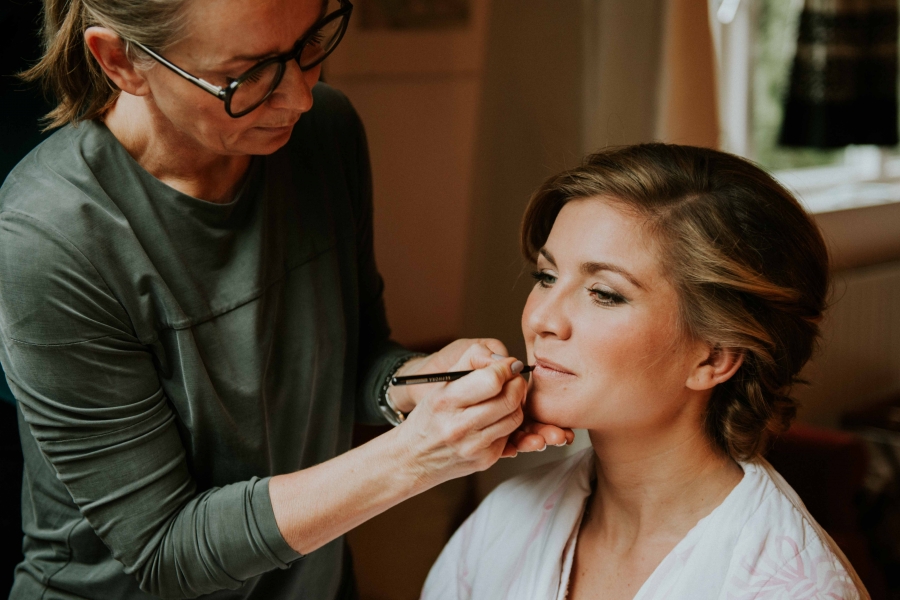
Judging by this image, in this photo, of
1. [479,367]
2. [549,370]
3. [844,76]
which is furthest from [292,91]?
[844,76]

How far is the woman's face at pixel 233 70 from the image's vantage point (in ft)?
3.33

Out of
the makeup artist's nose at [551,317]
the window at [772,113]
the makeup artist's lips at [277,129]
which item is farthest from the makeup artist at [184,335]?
the window at [772,113]

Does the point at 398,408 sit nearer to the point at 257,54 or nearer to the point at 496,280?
the point at 257,54

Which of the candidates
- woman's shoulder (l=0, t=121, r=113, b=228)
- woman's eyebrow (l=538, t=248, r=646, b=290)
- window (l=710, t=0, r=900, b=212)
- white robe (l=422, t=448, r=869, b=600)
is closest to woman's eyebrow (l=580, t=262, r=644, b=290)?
woman's eyebrow (l=538, t=248, r=646, b=290)

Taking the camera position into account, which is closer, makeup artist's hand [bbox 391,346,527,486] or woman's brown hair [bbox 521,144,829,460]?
makeup artist's hand [bbox 391,346,527,486]

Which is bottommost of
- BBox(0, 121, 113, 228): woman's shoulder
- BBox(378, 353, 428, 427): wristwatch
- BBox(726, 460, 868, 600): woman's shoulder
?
BBox(726, 460, 868, 600): woman's shoulder

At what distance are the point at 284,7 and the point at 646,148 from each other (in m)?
0.68

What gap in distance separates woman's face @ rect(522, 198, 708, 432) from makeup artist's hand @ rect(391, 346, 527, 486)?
0.55 ft

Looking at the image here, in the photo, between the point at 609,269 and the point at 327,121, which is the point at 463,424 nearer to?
the point at 609,269

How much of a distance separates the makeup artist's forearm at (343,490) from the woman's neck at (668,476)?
425 mm

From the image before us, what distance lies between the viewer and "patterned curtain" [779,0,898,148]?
142 inches

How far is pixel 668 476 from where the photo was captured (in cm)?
138

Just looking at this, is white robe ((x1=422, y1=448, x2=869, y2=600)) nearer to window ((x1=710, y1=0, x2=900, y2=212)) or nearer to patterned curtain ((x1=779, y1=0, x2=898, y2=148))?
window ((x1=710, y1=0, x2=900, y2=212))

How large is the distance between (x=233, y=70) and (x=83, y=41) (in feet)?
0.92
